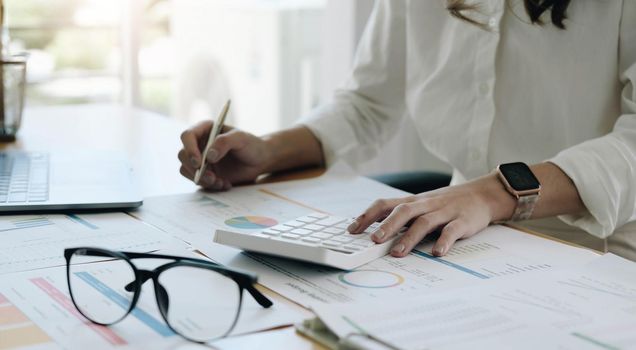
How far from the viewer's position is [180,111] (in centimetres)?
345

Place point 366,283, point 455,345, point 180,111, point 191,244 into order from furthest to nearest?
point 180,111 → point 191,244 → point 366,283 → point 455,345

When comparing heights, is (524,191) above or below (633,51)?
below

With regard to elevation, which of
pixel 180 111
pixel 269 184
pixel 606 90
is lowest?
pixel 180 111

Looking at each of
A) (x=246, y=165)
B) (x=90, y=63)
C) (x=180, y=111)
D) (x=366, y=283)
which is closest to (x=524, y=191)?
(x=366, y=283)

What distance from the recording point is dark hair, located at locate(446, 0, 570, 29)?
1218 millimetres

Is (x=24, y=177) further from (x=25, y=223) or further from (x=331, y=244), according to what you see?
(x=331, y=244)

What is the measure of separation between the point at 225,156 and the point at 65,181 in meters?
0.23

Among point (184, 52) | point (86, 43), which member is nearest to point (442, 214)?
point (184, 52)

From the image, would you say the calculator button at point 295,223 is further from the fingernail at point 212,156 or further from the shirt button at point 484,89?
the shirt button at point 484,89

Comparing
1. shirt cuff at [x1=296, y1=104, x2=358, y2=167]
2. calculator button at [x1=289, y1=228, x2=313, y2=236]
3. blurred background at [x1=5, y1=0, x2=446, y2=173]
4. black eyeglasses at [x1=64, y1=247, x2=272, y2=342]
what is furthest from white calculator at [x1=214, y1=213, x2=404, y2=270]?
blurred background at [x1=5, y1=0, x2=446, y2=173]

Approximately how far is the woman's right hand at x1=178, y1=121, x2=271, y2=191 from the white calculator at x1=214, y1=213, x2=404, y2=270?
298 millimetres

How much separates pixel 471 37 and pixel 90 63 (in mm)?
2601

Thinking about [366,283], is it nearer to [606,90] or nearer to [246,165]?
[246,165]

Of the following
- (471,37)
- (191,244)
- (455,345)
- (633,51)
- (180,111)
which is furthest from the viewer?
(180,111)
